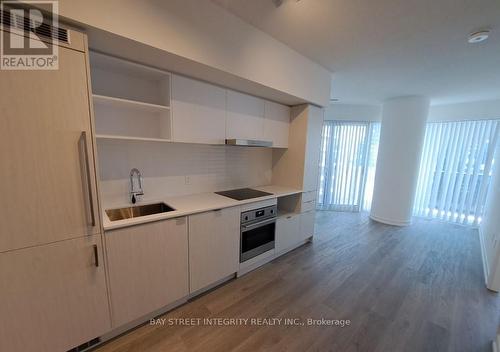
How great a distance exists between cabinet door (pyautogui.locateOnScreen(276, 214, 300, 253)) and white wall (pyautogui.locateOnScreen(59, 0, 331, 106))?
168 cm

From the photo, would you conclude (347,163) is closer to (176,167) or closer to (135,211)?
(176,167)

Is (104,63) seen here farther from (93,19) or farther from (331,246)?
(331,246)

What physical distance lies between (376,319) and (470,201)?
4.44 meters

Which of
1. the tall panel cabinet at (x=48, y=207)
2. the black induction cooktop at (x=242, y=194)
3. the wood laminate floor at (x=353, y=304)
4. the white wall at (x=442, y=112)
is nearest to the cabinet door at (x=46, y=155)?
the tall panel cabinet at (x=48, y=207)

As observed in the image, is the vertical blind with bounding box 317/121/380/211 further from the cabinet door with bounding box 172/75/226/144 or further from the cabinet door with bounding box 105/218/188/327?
the cabinet door with bounding box 105/218/188/327

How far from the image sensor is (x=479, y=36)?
1839 millimetres

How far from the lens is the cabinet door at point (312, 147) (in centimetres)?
297

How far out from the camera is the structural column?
405 centimetres

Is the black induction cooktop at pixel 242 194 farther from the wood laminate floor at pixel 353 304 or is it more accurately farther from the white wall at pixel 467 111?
the white wall at pixel 467 111

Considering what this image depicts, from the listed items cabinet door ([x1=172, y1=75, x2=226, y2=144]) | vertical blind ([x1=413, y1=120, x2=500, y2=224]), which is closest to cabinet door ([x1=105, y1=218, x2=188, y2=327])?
cabinet door ([x1=172, y1=75, x2=226, y2=144])

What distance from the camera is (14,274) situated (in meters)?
1.18

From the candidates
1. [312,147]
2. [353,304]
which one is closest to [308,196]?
[312,147]

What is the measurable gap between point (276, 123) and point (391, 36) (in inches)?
59.3

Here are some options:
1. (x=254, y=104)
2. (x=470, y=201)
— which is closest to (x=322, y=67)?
(x=254, y=104)
